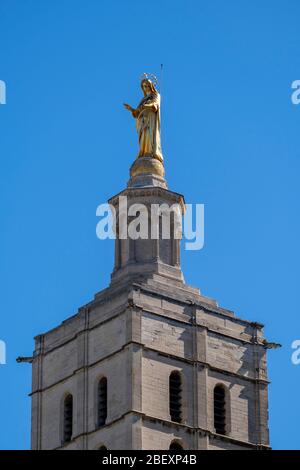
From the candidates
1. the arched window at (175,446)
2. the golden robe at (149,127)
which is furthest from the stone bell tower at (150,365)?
the golden robe at (149,127)

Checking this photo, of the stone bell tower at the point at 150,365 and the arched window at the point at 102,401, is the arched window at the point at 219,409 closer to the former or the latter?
the stone bell tower at the point at 150,365

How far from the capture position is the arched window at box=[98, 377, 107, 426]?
547 ft

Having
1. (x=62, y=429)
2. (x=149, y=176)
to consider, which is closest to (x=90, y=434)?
(x=62, y=429)

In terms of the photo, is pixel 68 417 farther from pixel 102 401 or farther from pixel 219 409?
pixel 219 409

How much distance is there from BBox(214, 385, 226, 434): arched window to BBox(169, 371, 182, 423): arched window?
2383mm

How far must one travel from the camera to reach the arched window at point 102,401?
167 m

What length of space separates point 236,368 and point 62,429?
8.97m

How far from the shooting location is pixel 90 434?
547 ft

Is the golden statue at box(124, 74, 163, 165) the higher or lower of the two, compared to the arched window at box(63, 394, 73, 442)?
higher

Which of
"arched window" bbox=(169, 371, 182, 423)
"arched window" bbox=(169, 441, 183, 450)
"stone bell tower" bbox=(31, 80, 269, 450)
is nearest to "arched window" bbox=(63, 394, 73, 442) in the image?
"stone bell tower" bbox=(31, 80, 269, 450)

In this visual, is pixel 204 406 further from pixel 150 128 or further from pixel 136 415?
pixel 150 128

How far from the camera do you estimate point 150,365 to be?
166500 millimetres

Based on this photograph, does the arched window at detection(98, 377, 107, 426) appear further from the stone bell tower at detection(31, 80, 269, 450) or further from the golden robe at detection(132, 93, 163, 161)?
the golden robe at detection(132, 93, 163, 161)
